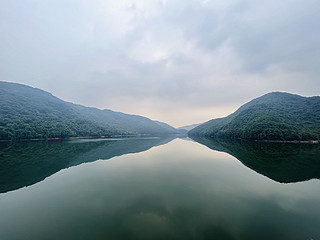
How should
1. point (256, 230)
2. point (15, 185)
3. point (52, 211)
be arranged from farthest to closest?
point (15, 185) → point (52, 211) → point (256, 230)

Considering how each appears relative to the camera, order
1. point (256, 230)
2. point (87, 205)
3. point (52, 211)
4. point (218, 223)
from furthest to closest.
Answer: point (87, 205)
point (52, 211)
point (218, 223)
point (256, 230)

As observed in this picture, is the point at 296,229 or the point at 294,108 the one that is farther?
the point at 294,108

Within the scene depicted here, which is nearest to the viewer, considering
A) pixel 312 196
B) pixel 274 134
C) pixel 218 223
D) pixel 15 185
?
pixel 218 223

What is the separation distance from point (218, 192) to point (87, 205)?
1112 centimetres

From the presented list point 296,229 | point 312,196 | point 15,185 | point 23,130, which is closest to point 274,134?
point 312,196

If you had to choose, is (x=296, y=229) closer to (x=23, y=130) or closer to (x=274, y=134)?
(x=274, y=134)

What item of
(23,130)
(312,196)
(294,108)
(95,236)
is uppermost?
(294,108)

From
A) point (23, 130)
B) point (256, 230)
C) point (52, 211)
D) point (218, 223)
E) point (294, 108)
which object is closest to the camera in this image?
point (256, 230)

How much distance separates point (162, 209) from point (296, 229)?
7511 millimetres

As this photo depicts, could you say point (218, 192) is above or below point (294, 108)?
below

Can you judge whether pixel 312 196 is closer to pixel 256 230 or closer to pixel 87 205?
pixel 256 230

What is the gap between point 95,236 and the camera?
6809mm

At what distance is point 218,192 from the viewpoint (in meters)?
13.0

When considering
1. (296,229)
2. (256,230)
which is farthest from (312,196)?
(256,230)
